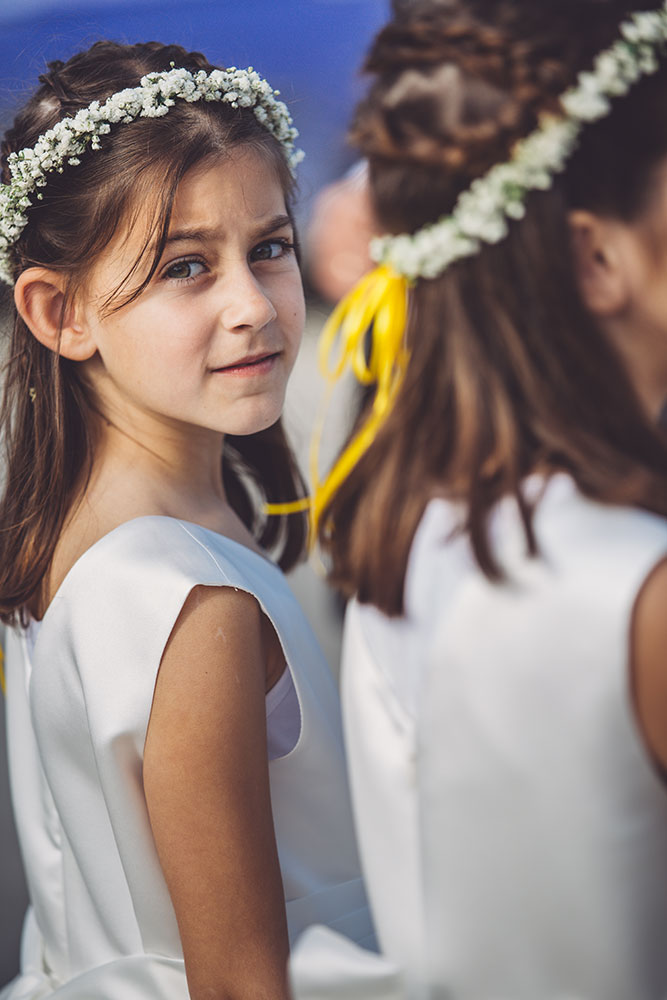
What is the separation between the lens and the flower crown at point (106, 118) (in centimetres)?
175

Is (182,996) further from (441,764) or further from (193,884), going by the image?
(441,764)

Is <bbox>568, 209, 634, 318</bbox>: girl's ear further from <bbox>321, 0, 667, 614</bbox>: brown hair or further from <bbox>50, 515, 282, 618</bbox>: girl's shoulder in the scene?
<bbox>50, 515, 282, 618</bbox>: girl's shoulder

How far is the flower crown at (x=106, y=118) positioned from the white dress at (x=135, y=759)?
0.63 meters

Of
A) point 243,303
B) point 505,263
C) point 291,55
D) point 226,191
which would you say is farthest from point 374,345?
point 291,55

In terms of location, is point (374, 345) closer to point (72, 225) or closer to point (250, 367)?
point (250, 367)

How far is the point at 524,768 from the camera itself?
104 cm

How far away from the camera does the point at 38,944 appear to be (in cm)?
202

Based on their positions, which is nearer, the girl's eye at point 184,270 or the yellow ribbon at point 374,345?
the yellow ribbon at point 374,345

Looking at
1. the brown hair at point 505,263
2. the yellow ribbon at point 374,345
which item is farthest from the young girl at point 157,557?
the brown hair at point 505,263

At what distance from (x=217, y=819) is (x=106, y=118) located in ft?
3.79

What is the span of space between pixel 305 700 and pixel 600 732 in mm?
757

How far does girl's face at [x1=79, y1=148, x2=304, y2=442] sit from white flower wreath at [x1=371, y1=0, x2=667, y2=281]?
2.12ft

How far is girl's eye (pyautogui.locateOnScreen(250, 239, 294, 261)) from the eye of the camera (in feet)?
5.90

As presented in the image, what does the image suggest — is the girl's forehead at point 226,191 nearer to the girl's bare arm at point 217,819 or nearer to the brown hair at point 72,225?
the brown hair at point 72,225
